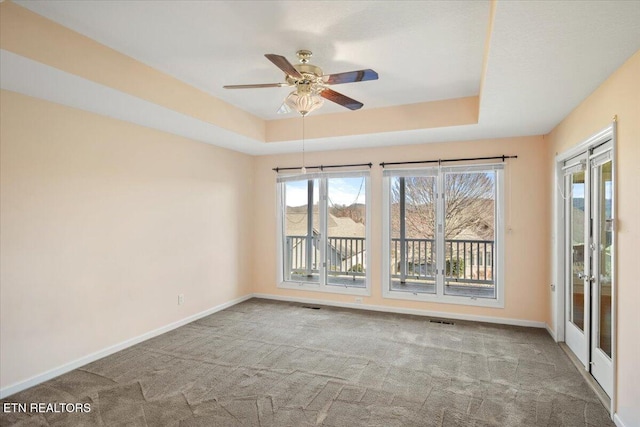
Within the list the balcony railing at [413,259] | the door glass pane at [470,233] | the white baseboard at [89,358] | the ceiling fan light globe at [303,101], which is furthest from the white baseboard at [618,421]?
the white baseboard at [89,358]

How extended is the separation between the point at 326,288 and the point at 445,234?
6.46ft

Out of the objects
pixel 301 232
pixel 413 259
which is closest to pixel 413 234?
pixel 413 259

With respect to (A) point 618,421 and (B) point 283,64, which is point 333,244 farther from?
(A) point 618,421

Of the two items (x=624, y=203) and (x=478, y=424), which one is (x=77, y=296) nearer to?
(x=478, y=424)

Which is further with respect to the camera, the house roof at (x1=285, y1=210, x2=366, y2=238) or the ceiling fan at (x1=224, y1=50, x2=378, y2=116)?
the house roof at (x1=285, y1=210, x2=366, y2=238)

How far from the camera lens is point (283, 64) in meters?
2.23

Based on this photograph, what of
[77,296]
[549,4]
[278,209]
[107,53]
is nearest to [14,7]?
[107,53]

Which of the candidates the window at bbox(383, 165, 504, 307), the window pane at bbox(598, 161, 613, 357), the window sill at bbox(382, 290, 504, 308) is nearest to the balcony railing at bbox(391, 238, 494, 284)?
the window at bbox(383, 165, 504, 307)

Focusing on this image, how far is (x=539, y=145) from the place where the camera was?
432cm

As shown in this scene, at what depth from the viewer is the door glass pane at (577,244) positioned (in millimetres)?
3277

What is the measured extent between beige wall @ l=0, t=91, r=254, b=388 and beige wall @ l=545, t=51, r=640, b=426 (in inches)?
169

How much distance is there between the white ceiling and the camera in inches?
73.3

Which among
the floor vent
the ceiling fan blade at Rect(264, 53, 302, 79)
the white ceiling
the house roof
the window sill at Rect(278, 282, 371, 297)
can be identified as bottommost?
the floor vent

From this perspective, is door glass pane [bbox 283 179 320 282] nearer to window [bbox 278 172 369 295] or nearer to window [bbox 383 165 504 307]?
window [bbox 278 172 369 295]
